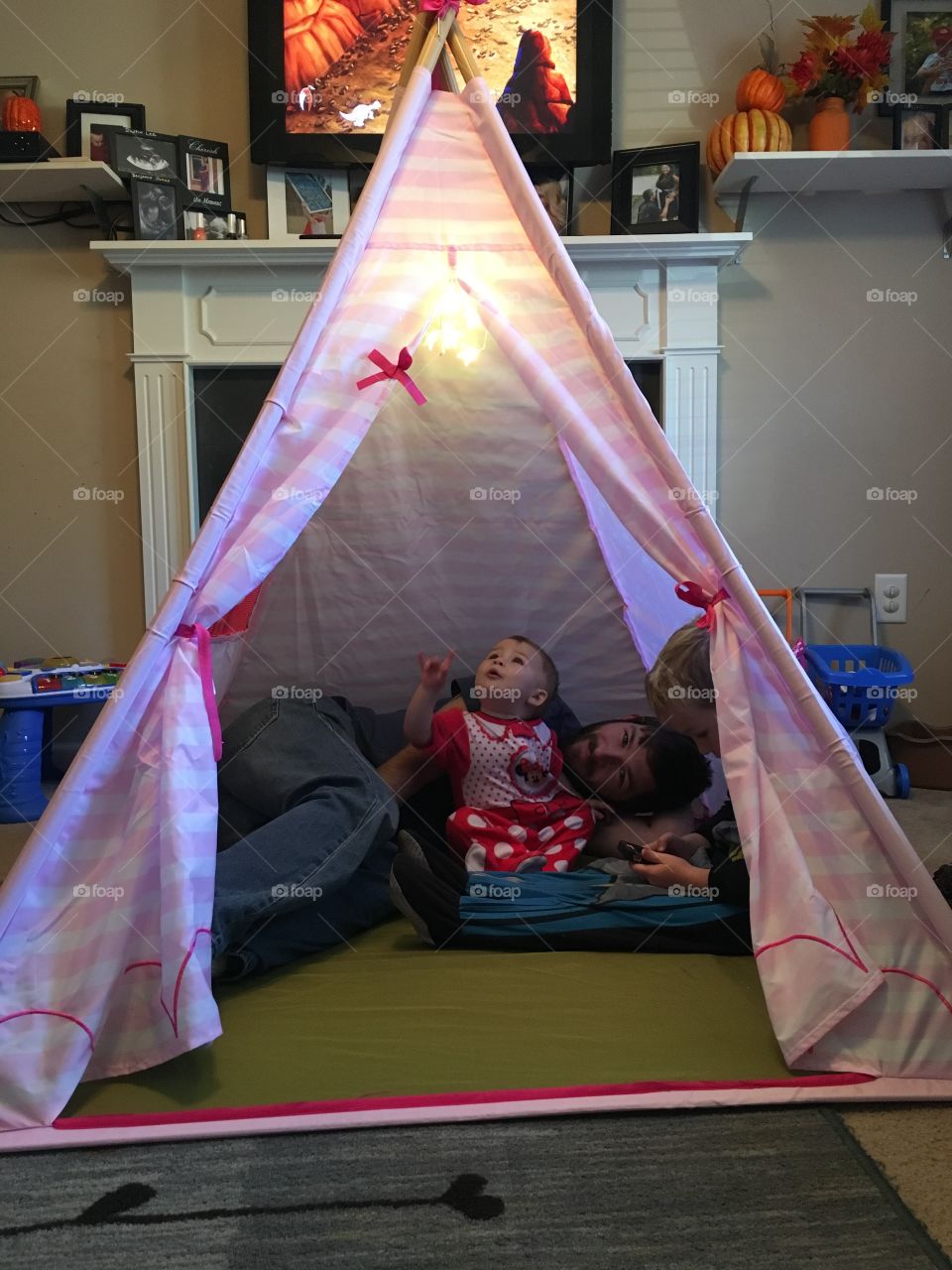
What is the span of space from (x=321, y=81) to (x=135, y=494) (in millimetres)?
1336

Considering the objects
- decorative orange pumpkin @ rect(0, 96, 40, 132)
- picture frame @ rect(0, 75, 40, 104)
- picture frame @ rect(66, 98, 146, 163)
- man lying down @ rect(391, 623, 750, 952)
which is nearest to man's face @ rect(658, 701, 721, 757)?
man lying down @ rect(391, 623, 750, 952)

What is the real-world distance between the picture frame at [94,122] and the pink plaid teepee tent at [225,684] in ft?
6.02

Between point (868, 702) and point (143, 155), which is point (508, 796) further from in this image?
point (143, 155)

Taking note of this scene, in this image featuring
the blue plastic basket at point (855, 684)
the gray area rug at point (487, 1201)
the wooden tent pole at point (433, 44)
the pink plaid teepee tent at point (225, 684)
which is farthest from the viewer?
the blue plastic basket at point (855, 684)

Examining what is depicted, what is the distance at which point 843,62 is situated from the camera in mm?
3205

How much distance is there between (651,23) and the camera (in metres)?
3.38

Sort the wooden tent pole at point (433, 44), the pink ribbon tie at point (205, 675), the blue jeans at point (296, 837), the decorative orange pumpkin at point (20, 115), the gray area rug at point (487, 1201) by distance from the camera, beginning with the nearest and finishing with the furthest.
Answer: the gray area rug at point (487, 1201) < the pink ribbon tie at point (205, 675) < the blue jeans at point (296, 837) < the wooden tent pole at point (433, 44) < the decorative orange pumpkin at point (20, 115)

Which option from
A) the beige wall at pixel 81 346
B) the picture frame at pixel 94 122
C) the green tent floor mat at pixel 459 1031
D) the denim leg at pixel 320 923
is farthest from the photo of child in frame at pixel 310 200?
the green tent floor mat at pixel 459 1031

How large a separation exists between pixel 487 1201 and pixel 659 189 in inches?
115

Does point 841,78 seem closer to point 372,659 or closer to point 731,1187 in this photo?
point 372,659

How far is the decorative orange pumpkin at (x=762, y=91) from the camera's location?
127 inches

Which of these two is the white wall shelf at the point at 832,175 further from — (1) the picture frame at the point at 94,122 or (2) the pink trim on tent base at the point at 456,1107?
(2) the pink trim on tent base at the point at 456,1107

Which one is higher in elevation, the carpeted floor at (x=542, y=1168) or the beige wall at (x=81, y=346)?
the beige wall at (x=81, y=346)

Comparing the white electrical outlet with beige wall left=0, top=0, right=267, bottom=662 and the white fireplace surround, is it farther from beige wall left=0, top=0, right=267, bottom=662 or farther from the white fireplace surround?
beige wall left=0, top=0, right=267, bottom=662
